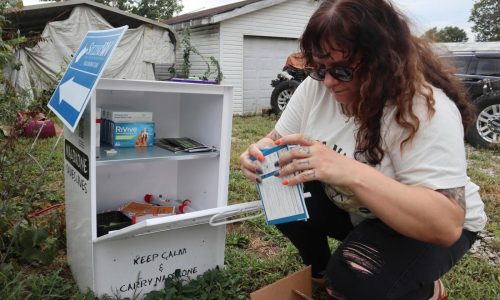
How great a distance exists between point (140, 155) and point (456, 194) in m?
1.26

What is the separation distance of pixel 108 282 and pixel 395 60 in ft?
4.70

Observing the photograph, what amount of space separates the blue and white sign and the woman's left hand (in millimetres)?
739

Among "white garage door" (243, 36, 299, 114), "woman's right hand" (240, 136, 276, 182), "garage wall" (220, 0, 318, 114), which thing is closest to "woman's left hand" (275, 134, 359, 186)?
"woman's right hand" (240, 136, 276, 182)

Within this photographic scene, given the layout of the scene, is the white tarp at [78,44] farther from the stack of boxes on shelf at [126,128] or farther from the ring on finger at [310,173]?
the ring on finger at [310,173]

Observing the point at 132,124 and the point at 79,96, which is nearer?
the point at 79,96

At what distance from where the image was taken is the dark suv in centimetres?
527

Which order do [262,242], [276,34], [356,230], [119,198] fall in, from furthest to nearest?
[276,34] < [262,242] < [119,198] < [356,230]

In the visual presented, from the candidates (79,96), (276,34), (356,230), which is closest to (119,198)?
(79,96)

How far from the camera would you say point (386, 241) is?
1.38 metres

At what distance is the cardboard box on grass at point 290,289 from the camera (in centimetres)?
158

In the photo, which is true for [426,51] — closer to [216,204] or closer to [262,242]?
[216,204]

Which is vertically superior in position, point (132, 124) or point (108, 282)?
point (132, 124)

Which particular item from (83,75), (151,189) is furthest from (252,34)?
(83,75)

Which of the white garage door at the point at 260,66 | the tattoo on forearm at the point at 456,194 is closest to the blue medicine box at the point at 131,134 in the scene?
the tattoo on forearm at the point at 456,194
